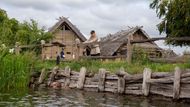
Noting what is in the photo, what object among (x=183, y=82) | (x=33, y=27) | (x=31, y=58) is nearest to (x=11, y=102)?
(x=183, y=82)

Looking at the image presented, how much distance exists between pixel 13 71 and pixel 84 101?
16.8ft

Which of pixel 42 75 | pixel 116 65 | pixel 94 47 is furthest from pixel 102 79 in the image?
pixel 94 47

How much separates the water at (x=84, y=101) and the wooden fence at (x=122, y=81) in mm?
315

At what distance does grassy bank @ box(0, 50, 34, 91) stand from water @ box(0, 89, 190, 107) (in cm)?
189

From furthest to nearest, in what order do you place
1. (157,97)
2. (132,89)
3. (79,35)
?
(79,35) → (132,89) → (157,97)

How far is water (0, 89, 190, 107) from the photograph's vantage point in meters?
11.7

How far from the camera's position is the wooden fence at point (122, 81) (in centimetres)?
1220

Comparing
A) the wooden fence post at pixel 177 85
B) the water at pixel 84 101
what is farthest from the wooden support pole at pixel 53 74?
the wooden fence post at pixel 177 85

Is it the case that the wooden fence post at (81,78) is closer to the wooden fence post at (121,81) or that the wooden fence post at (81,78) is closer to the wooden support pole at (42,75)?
the wooden fence post at (121,81)

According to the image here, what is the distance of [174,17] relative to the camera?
24359 millimetres

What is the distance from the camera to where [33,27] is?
137 ft

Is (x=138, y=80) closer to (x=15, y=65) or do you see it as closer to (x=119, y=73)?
(x=119, y=73)

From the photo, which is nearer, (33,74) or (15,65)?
(15,65)

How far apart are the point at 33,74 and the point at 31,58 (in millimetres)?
759
